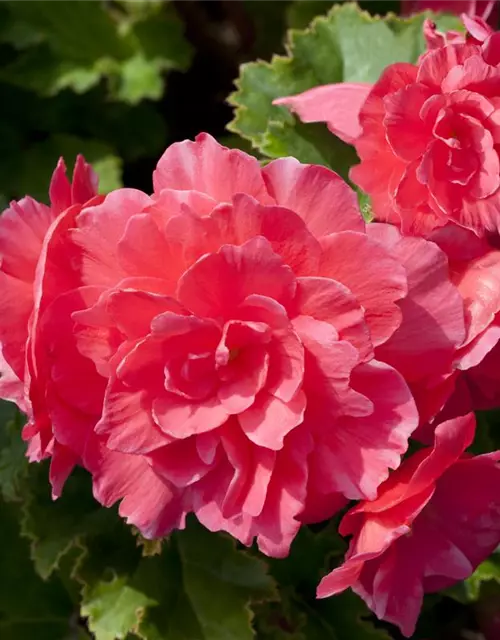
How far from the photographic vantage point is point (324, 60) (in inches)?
43.9

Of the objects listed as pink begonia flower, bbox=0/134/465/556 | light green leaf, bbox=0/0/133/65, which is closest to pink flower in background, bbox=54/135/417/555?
pink begonia flower, bbox=0/134/465/556

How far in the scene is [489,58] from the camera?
2.57ft

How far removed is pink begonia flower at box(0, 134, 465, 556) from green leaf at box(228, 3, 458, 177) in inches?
14.3

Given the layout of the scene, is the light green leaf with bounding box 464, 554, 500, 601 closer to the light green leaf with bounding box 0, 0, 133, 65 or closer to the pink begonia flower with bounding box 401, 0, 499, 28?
the pink begonia flower with bounding box 401, 0, 499, 28

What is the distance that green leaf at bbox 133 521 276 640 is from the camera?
3.27ft

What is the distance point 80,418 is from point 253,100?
20.9 inches

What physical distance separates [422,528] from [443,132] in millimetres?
364

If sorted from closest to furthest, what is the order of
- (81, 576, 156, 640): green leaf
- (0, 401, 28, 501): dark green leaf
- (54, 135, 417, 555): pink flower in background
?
(54, 135, 417, 555): pink flower in background
(81, 576, 156, 640): green leaf
(0, 401, 28, 501): dark green leaf

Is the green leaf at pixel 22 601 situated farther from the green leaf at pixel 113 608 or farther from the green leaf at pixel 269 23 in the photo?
the green leaf at pixel 269 23

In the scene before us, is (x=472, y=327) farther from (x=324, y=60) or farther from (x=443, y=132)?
(x=324, y=60)

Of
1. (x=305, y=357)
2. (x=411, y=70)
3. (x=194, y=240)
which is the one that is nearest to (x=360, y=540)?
(x=305, y=357)

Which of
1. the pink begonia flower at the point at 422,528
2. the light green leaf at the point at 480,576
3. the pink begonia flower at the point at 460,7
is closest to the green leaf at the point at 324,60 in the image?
the pink begonia flower at the point at 460,7

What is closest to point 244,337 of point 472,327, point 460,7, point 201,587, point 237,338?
point 237,338

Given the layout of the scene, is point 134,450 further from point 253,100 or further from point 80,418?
point 253,100
